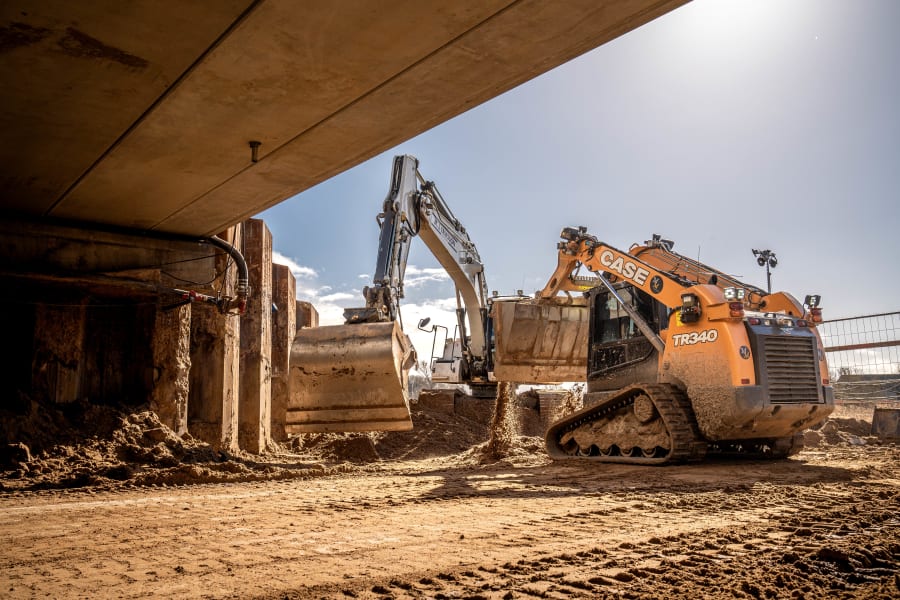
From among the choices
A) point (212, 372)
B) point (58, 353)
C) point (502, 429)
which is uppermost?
point (58, 353)

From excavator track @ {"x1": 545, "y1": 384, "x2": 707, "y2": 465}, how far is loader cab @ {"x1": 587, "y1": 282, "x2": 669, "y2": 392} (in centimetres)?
56

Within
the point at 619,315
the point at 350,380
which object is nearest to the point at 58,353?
the point at 350,380

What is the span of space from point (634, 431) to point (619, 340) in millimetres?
1521

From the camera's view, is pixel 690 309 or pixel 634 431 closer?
pixel 690 309

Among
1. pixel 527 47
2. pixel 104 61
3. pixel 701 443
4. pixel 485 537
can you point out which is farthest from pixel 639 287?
pixel 104 61

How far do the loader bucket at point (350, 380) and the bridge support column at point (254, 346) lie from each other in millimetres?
3431

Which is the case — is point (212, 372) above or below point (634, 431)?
above

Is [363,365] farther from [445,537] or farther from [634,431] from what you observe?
[445,537]

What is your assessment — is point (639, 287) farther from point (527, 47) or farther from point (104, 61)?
point (104, 61)

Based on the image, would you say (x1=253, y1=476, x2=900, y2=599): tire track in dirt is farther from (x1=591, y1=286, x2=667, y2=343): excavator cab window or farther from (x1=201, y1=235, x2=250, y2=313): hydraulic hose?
(x1=201, y1=235, x2=250, y2=313): hydraulic hose

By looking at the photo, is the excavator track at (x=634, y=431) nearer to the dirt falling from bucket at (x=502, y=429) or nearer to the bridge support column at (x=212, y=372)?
the dirt falling from bucket at (x=502, y=429)

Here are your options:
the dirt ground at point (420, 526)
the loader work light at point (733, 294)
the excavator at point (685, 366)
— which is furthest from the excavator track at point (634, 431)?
the loader work light at point (733, 294)

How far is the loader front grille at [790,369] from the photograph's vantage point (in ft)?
27.6

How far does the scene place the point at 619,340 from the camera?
10164mm
